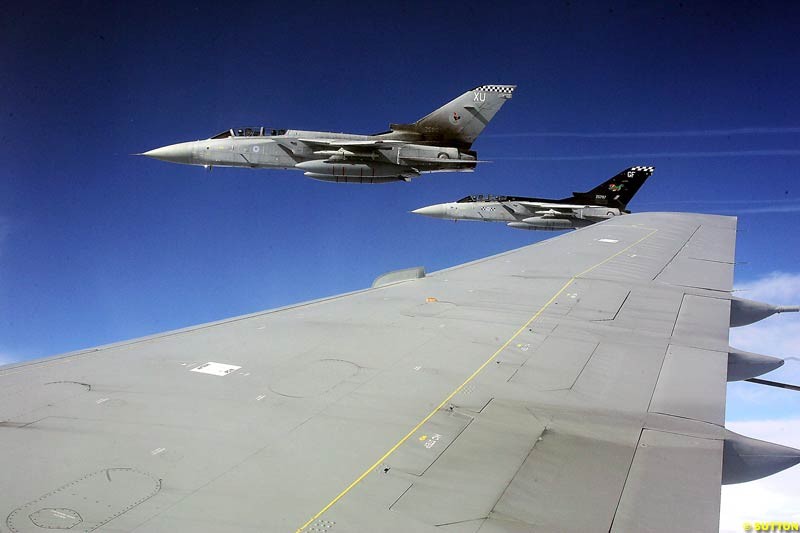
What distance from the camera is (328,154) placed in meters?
21.5

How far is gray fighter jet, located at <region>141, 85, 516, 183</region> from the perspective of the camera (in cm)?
2108

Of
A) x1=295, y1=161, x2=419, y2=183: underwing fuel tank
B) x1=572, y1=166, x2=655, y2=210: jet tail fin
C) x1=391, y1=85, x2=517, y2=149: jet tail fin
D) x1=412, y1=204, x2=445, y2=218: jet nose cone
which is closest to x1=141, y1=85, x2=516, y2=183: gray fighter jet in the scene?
x1=295, y1=161, x2=419, y2=183: underwing fuel tank

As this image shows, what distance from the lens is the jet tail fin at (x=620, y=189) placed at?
30562 millimetres

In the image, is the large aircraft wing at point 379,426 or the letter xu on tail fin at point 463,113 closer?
the large aircraft wing at point 379,426

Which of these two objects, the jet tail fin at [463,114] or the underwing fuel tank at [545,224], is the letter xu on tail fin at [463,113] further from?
the underwing fuel tank at [545,224]

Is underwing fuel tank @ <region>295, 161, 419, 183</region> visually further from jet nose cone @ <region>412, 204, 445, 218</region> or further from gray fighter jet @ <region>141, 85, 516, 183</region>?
jet nose cone @ <region>412, 204, 445, 218</region>

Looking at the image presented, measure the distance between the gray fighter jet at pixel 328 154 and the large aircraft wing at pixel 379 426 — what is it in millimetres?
15930

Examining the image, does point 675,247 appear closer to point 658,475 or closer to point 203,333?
point 658,475

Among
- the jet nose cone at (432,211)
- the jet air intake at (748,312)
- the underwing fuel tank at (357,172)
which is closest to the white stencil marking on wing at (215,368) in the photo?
the jet air intake at (748,312)

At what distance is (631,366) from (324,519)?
3.41m

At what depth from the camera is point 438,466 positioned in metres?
2.74

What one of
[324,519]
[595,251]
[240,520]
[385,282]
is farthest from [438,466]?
[595,251]

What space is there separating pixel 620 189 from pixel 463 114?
1341 cm

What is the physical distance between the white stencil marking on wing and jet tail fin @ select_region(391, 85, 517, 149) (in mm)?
20663
